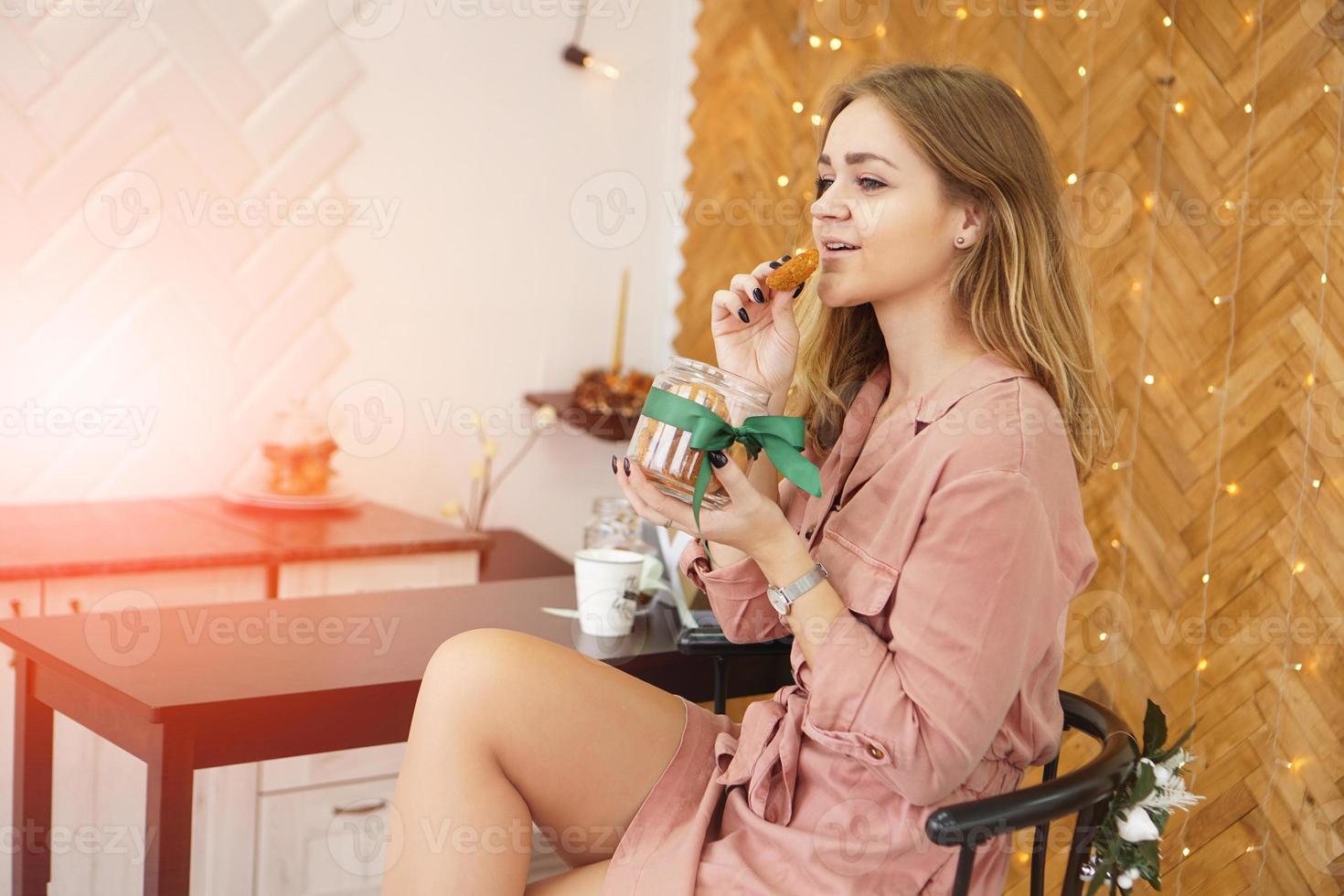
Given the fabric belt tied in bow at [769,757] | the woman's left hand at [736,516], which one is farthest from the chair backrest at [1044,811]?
the woman's left hand at [736,516]

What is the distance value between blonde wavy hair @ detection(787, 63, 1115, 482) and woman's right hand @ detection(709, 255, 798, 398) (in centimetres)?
23

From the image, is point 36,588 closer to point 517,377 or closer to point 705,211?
point 517,377

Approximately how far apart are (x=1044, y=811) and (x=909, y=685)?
17cm

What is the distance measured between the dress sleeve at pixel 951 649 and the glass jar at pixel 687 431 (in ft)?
0.79

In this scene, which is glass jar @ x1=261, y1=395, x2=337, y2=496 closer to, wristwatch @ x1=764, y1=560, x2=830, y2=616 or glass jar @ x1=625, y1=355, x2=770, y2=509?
glass jar @ x1=625, y1=355, x2=770, y2=509

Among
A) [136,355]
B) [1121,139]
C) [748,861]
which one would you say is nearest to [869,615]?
[748,861]

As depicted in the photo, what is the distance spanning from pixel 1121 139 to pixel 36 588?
7.16ft

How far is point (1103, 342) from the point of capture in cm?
222

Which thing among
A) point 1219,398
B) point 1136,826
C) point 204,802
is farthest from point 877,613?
point 204,802

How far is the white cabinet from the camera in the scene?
7.03ft

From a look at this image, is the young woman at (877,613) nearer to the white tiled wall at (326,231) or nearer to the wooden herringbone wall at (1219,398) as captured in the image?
the wooden herringbone wall at (1219,398)

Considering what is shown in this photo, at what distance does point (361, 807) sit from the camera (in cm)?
223

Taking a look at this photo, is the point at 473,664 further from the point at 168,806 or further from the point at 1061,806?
the point at 1061,806

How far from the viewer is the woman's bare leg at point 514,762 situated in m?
1.29
